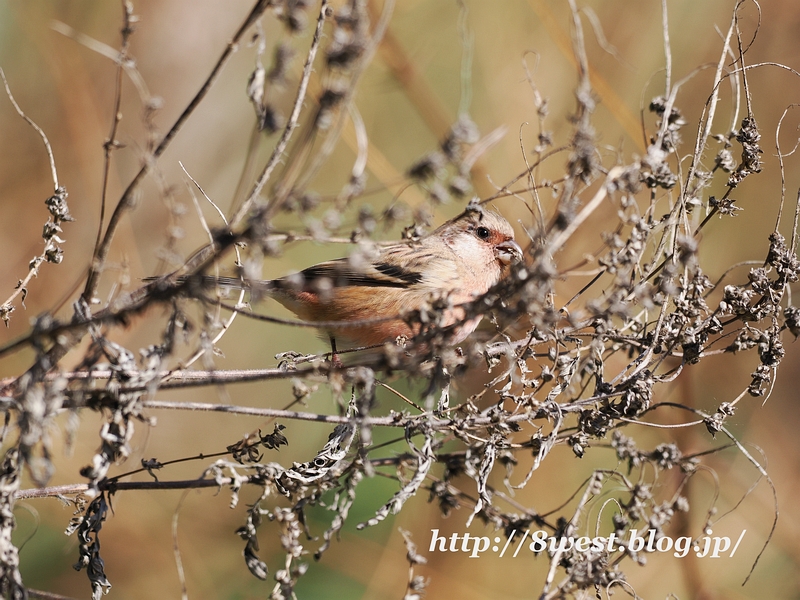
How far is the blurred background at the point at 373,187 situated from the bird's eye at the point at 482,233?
621mm

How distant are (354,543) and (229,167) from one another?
3.69 m

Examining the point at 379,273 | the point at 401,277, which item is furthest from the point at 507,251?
the point at 379,273

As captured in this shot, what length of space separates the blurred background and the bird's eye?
62cm

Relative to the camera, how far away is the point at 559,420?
7.89 feet

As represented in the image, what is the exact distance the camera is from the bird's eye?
4.95m

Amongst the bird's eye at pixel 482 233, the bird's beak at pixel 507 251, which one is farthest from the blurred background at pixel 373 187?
the bird's beak at pixel 507 251

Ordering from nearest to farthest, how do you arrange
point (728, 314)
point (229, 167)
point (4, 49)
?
point (728, 314)
point (4, 49)
point (229, 167)

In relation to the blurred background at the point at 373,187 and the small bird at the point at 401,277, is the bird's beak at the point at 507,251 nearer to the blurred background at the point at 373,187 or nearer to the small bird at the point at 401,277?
the small bird at the point at 401,277

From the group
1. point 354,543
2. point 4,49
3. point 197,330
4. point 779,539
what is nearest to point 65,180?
point 4,49

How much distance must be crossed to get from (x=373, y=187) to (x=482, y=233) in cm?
134

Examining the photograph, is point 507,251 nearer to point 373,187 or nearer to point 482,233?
point 482,233

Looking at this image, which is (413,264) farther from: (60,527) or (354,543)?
(60,527)

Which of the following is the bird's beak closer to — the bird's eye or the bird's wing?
the bird's eye

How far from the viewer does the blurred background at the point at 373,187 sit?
562 cm
